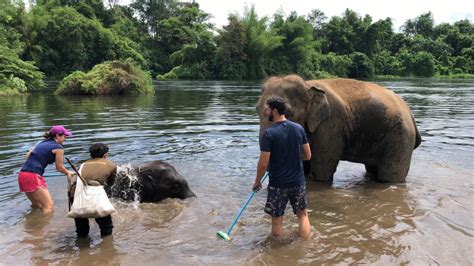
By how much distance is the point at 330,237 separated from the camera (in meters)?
5.67

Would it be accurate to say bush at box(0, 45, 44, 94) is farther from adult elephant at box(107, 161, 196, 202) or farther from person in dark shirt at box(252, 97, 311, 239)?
person in dark shirt at box(252, 97, 311, 239)

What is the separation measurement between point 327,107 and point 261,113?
3.70ft

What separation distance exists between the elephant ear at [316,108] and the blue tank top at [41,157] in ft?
12.7

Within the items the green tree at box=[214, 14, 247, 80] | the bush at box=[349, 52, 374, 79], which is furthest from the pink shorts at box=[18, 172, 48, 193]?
the bush at box=[349, 52, 374, 79]

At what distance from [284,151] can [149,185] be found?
295 cm

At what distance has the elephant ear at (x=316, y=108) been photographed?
7.39 meters

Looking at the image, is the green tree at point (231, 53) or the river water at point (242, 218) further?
the green tree at point (231, 53)

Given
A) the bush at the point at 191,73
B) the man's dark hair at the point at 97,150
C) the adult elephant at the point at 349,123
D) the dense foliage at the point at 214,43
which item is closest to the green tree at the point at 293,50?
the dense foliage at the point at 214,43

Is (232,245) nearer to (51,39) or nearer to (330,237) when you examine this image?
(330,237)

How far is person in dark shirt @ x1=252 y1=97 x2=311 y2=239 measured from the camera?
520 cm

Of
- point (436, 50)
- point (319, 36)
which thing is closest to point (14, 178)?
point (319, 36)

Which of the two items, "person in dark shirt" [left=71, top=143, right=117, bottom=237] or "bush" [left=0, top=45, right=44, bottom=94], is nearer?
"person in dark shirt" [left=71, top=143, right=117, bottom=237]

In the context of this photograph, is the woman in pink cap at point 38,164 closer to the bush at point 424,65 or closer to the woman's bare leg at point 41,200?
the woman's bare leg at point 41,200

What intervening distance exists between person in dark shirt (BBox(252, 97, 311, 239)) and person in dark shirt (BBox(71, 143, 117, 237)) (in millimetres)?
1884
